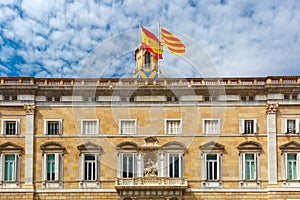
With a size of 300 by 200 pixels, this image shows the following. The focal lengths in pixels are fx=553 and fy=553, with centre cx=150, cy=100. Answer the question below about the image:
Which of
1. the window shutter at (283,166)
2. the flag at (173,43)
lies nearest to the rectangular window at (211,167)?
the window shutter at (283,166)

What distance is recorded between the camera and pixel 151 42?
152ft

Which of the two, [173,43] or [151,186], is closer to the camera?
[151,186]

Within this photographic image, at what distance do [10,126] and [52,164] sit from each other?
4487 millimetres

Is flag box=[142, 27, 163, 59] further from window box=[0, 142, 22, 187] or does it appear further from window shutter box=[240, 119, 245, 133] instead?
window box=[0, 142, 22, 187]

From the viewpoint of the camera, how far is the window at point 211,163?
141 ft

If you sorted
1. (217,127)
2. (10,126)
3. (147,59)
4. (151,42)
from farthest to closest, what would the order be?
(147,59) → (151,42) → (217,127) → (10,126)

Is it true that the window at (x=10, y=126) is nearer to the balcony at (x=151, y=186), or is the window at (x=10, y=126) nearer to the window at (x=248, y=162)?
the balcony at (x=151, y=186)

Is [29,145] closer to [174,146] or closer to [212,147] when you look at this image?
[174,146]

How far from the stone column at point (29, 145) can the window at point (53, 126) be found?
42.7 inches

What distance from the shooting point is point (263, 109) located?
4378 centimetres

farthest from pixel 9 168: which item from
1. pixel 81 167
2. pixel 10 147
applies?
pixel 81 167

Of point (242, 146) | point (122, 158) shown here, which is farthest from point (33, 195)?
point (242, 146)

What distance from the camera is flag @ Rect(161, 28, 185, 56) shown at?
147 ft

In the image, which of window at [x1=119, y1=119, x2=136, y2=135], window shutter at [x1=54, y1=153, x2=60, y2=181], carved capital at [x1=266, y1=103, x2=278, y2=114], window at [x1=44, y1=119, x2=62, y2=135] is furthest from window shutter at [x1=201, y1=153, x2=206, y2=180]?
window at [x1=44, y1=119, x2=62, y2=135]
